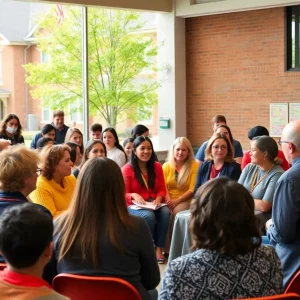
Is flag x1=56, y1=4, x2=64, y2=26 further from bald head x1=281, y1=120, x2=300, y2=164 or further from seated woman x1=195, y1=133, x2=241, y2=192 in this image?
bald head x1=281, y1=120, x2=300, y2=164

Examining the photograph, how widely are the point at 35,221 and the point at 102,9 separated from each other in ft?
31.7

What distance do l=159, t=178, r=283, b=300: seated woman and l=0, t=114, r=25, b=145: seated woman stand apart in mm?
6324

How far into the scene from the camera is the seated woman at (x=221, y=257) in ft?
7.78

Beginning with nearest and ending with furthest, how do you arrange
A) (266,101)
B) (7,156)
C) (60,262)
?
(60,262) < (7,156) < (266,101)

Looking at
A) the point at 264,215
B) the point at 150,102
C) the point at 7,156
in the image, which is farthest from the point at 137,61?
the point at 7,156

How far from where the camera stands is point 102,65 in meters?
11.5

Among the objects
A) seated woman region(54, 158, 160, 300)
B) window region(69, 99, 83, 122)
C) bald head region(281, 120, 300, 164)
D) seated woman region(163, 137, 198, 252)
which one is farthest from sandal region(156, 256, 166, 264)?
window region(69, 99, 83, 122)

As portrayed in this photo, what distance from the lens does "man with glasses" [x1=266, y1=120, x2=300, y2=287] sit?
360 cm

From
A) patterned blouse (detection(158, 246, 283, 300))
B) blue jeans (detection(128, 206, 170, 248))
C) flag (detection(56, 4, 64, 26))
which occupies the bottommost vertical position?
blue jeans (detection(128, 206, 170, 248))

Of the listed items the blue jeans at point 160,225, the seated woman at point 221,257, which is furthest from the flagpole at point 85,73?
the seated woman at point 221,257

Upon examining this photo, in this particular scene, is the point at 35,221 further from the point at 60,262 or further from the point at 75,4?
the point at 75,4

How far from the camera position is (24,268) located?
2.10 meters

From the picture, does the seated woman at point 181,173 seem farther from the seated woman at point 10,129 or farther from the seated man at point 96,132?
the seated woman at point 10,129

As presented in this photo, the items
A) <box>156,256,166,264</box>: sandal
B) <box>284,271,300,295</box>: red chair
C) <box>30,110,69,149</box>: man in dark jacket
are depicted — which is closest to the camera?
<box>284,271,300,295</box>: red chair
